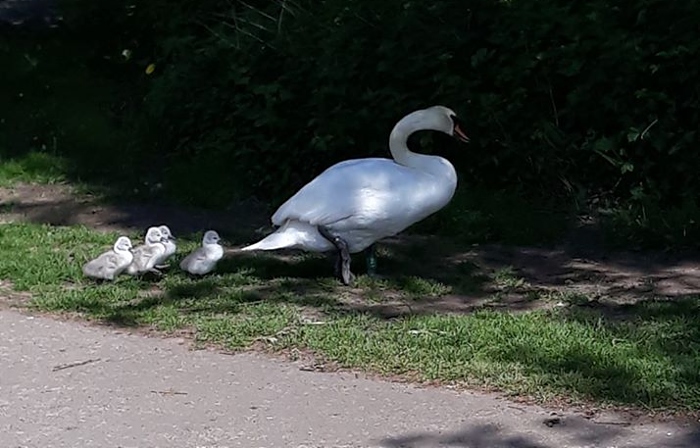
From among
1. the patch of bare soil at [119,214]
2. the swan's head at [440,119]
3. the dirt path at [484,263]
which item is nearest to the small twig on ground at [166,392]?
the dirt path at [484,263]

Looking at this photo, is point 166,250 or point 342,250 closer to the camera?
point 342,250

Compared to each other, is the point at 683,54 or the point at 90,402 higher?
the point at 683,54

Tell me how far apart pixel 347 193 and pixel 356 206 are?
0.11m

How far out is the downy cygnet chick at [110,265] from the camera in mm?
8117

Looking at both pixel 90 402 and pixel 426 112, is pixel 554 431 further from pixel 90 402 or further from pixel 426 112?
pixel 426 112

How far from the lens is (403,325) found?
700 cm

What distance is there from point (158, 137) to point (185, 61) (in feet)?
2.53

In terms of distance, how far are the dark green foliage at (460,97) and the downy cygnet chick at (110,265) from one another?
9.42 ft

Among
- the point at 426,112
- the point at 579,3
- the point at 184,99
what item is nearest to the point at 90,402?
the point at 426,112

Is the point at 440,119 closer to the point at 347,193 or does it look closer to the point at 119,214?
the point at 347,193

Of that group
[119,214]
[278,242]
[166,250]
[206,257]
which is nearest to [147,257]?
[166,250]

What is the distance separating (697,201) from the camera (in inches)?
379

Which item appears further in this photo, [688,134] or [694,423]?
[688,134]

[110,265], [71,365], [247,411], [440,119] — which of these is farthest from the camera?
[440,119]
